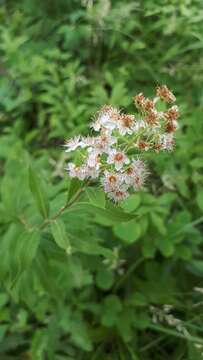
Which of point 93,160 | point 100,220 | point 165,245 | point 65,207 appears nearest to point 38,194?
point 65,207

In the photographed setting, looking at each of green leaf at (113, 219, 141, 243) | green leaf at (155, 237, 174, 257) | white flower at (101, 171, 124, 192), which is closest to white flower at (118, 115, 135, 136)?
white flower at (101, 171, 124, 192)

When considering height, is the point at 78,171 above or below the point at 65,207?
above

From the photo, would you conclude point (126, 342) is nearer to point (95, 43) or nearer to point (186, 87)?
point (186, 87)

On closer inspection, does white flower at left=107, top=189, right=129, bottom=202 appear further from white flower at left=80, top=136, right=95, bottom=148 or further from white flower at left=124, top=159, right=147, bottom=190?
white flower at left=80, top=136, right=95, bottom=148

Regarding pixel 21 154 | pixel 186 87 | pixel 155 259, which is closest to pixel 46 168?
pixel 21 154

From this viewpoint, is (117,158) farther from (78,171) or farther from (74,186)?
(74,186)

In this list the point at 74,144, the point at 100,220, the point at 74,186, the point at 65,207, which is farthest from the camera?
the point at 100,220
